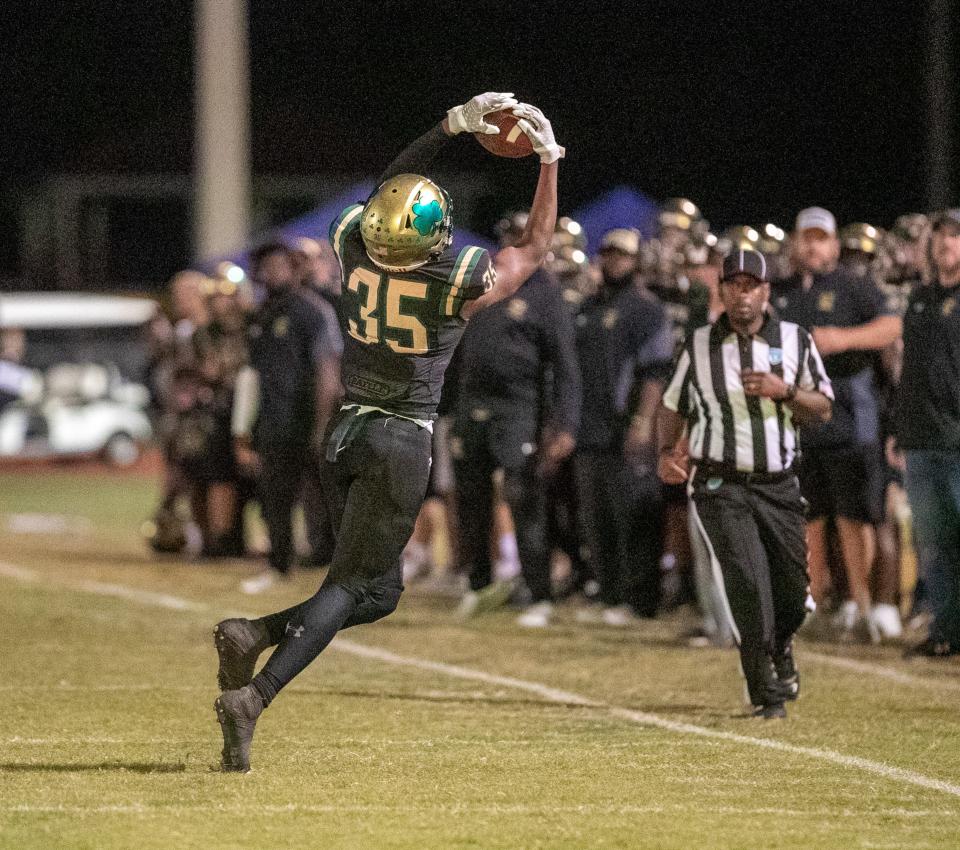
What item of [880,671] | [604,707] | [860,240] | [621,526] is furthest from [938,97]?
[604,707]

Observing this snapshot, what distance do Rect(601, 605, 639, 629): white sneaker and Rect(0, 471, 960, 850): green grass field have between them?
14 cm

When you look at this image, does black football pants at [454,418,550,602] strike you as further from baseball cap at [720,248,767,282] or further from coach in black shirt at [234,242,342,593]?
baseball cap at [720,248,767,282]

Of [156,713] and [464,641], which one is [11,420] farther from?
[156,713]

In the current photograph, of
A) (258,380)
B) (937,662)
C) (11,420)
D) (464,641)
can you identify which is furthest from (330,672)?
(11,420)

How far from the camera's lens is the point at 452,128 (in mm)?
6758

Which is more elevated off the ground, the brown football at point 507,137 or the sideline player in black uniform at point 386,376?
the brown football at point 507,137

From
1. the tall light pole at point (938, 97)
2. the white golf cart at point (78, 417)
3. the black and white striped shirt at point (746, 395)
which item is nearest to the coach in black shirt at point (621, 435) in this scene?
the black and white striped shirt at point (746, 395)

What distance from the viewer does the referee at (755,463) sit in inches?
314

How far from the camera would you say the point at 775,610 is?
26.7ft

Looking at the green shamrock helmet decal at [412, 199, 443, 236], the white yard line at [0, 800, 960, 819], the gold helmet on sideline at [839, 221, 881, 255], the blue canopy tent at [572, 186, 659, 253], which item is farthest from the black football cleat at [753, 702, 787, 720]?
the blue canopy tent at [572, 186, 659, 253]

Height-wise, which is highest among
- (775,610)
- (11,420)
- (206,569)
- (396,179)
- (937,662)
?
(396,179)

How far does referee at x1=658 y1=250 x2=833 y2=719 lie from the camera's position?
7977mm

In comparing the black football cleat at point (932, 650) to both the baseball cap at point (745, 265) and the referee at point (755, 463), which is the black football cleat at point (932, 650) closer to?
the referee at point (755, 463)

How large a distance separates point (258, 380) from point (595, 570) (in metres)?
2.89
